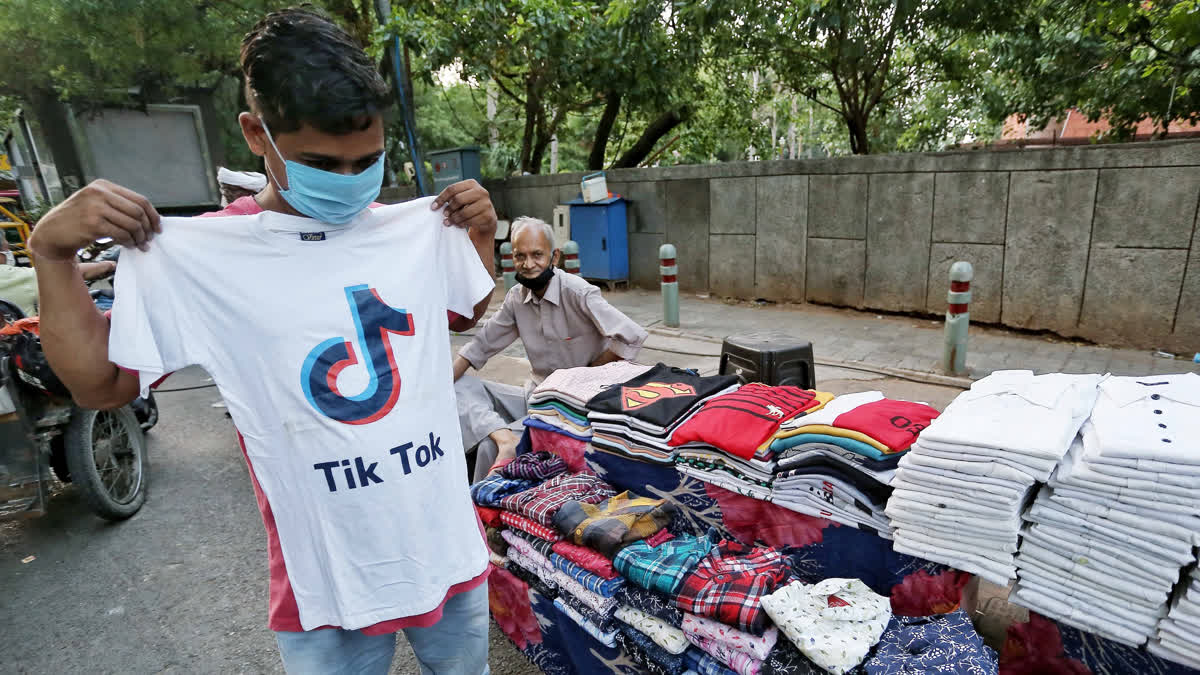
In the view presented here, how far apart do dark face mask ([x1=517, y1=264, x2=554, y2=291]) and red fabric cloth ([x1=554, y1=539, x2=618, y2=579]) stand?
164 cm

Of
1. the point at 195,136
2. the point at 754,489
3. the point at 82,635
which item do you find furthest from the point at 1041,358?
the point at 195,136

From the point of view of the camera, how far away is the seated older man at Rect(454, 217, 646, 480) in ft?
10.8

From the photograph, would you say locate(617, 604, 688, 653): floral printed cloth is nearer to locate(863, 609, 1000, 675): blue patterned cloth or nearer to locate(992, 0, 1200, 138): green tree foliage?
locate(863, 609, 1000, 675): blue patterned cloth

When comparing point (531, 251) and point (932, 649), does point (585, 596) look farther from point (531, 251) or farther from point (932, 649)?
point (531, 251)

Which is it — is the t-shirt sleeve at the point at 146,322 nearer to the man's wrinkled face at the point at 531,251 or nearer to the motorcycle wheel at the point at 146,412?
the man's wrinkled face at the point at 531,251

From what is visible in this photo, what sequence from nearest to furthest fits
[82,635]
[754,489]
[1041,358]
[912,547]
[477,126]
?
[912,547], [754,489], [82,635], [1041,358], [477,126]

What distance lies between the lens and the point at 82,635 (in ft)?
9.27

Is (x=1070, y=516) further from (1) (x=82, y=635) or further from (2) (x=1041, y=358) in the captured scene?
(2) (x=1041, y=358)

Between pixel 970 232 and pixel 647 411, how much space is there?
229 inches

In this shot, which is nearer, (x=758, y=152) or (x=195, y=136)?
(x=758, y=152)

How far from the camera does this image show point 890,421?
6.00ft

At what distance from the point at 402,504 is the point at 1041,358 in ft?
20.4

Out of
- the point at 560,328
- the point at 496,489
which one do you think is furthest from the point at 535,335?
the point at 496,489

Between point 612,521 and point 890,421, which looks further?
point 612,521
